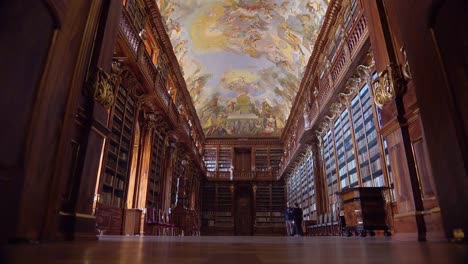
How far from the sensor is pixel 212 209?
1973cm

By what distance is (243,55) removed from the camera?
52.3ft

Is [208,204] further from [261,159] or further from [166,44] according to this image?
[166,44]

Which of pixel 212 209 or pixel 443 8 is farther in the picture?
pixel 212 209

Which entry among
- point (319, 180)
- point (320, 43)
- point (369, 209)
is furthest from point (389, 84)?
point (319, 180)

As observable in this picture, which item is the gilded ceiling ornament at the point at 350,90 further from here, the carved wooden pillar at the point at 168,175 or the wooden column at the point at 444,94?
the carved wooden pillar at the point at 168,175

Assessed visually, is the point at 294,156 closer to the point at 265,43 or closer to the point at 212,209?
the point at 265,43

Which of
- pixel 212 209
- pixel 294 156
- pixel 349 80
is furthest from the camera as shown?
pixel 212 209

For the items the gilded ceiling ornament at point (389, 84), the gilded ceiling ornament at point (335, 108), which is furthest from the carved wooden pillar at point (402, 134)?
the gilded ceiling ornament at point (335, 108)

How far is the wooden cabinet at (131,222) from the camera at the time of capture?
7.66 metres

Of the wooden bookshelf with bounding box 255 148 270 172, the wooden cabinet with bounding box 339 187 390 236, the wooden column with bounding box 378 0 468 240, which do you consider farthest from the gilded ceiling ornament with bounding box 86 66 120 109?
the wooden bookshelf with bounding box 255 148 270 172

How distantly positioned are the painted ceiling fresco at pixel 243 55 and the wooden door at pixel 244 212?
421 cm

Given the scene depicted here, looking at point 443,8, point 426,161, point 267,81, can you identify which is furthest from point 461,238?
point 267,81

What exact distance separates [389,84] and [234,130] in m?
18.2

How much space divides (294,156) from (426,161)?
1275 centimetres
